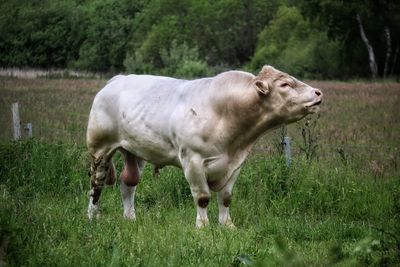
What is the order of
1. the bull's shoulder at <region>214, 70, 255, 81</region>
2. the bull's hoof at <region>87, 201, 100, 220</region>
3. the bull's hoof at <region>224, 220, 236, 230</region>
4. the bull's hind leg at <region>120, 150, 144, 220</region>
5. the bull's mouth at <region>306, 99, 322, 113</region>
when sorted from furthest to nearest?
the bull's hind leg at <region>120, 150, 144, 220</region> → the bull's hoof at <region>87, 201, 100, 220</region> → the bull's shoulder at <region>214, 70, 255, 81</region> → the bull's hoof at <region>224, 220, 236, 230</region> → the bull's mouth at <region>306, 99, 322, 113</region>

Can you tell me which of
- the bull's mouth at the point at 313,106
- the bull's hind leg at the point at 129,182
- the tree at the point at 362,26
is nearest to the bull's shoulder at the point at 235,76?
the bull's mouth at the point at 313,106

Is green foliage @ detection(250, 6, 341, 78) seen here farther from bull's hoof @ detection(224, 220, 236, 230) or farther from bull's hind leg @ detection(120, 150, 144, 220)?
bull's hoof @ detection(224, 220, 236, 230)

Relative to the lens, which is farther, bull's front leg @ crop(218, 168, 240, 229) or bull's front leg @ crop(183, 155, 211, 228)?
bull's front leg @ crop(218, 168, 240, 229)

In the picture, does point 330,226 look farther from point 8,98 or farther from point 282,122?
point 8,98

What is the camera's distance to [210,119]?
6.93 m

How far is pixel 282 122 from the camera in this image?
692 cm

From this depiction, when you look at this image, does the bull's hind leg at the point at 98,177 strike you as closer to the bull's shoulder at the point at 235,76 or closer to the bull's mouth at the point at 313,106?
the bull's shoulder at the point at 235,76

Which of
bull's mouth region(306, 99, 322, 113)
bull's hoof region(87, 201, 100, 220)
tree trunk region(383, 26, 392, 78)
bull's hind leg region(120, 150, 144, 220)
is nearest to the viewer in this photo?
bull's mouth region(306, 99, 322, 113)

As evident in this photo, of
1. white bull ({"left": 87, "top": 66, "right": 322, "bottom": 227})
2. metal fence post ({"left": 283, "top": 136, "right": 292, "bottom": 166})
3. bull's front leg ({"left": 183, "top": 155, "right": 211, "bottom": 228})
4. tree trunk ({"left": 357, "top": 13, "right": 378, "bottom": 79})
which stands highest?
white bull ({"left": 87, "top": 66, "right": 322, "bottom": 227})

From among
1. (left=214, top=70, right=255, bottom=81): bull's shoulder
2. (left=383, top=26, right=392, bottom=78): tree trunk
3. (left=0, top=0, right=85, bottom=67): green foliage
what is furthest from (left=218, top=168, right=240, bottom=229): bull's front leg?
(left=383, top=26, right=392, bottom=78): tree trunk

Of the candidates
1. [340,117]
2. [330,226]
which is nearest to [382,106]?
[340,117]

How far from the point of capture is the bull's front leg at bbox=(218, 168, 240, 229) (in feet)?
23.6

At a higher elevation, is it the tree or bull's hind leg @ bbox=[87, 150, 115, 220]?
bull's hind leg @ bbox=[87, 150, 115, 220]

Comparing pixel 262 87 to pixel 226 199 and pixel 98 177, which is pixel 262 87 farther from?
pixel 98 177
